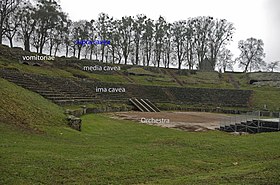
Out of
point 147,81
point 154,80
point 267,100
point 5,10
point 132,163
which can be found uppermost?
point 5,10

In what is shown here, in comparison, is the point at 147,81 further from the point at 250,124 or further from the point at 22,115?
the point at 22,115

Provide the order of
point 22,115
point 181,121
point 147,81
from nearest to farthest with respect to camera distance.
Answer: point 22,115 < point 181,121 < point 147,81

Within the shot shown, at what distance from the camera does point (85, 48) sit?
73000 millimetres

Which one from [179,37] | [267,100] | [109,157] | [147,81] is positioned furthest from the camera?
[179,37]

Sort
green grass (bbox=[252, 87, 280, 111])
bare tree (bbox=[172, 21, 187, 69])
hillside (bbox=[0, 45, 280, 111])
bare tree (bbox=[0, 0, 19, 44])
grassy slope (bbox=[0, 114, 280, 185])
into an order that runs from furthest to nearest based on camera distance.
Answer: bare tree (bbox=[172, 21, 187, 69]) → bare tree (bbox=[0, 0, 19, 44]) → green grass (bbox=[252, 87, 280, 111]) → hillside (bbox=[0, 45, 280, 111]) → grassy slope (bbox=[0, 114, 280, 185])

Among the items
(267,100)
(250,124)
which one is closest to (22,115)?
(250,124)

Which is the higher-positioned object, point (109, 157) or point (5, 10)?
point (5, 10)

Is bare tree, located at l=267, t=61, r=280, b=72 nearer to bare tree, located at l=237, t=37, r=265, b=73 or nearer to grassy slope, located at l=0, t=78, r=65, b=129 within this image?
bare tree, located at l=237, t=37, r=265, b=73

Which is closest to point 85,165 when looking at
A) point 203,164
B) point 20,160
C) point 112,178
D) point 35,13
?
point 112,178

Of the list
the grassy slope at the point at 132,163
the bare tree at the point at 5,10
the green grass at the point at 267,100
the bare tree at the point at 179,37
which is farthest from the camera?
the bare tree at the point at 179,37

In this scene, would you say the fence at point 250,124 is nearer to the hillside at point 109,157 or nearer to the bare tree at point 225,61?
the hillside at point 109,157

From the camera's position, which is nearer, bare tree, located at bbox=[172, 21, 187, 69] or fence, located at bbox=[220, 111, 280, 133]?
fence, located at bbox=[220, 111, 280, 133]

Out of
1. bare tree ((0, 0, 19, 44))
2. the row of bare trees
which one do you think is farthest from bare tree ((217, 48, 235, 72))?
bare tree ((0, 0, 19, 44))

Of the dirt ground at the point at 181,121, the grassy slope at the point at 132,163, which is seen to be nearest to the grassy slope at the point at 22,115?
the grassy slope at the point at 132,163
